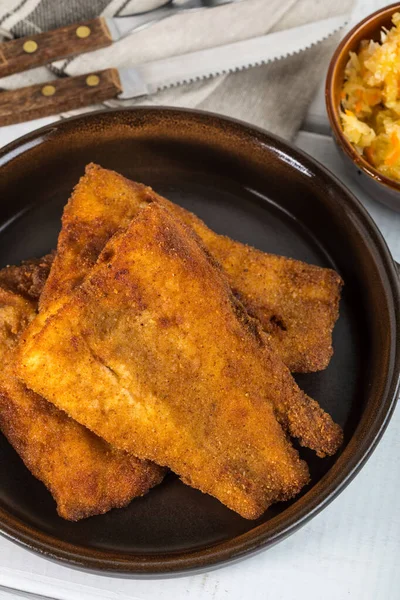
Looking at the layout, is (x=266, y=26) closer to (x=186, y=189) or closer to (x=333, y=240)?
(x=186, y=189)

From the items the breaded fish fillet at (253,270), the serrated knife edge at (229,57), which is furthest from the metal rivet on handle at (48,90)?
the breaded fish fillet at (253,270)

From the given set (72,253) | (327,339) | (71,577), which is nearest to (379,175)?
(327,339)

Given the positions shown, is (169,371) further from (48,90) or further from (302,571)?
(48,90)

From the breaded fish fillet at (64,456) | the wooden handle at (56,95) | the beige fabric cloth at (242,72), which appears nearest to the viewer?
the breaded fish fillet at (64,456)

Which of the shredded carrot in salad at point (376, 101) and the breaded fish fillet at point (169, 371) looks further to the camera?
the shredded carrot in salad at point (376, 101)

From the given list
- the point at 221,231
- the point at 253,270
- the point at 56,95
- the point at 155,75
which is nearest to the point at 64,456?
the point at 253,270

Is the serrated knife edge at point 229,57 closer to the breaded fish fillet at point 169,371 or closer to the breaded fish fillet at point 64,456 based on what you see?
the breaded fish fillet at point 169,371
